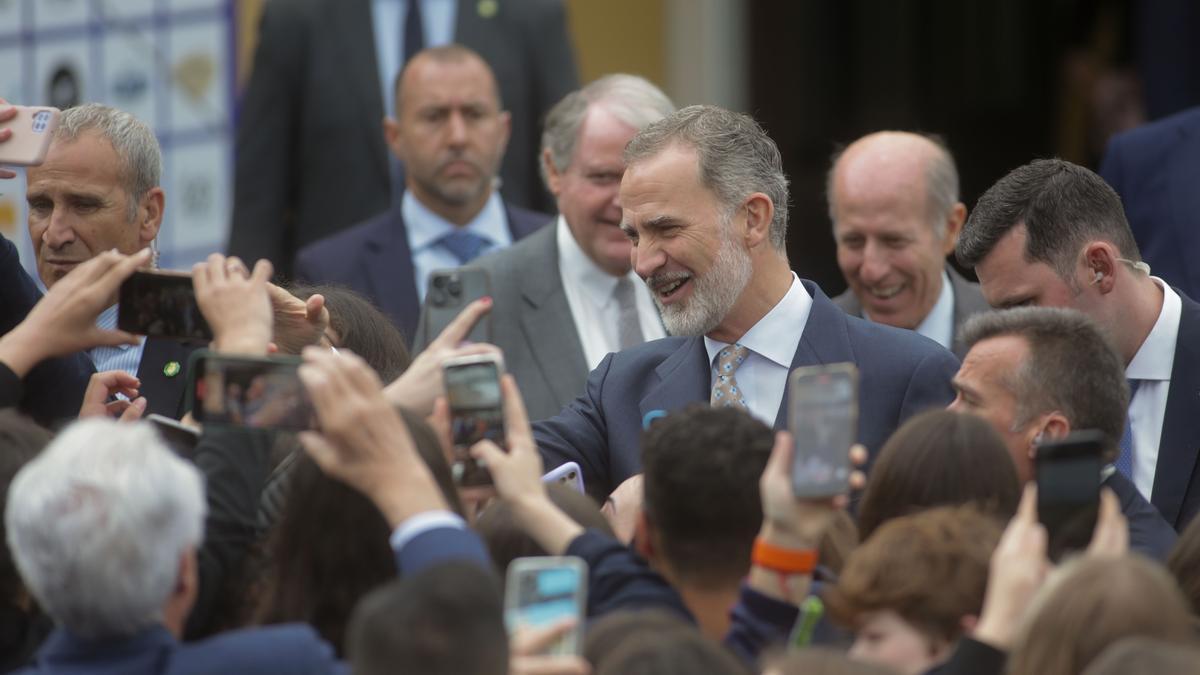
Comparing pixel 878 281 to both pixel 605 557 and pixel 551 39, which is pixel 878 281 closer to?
pixel 551 39

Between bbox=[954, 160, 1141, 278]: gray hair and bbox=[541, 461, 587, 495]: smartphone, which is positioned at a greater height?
bbox=[954, 160, 1141, 278]: gray hair

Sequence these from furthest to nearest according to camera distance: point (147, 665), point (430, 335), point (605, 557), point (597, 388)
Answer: point (597, 388)
point (430, 335)
point (605, 557)
point (147, 665)

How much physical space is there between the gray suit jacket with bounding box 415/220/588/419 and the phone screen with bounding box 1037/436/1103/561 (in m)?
2.73

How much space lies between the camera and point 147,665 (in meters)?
3.03

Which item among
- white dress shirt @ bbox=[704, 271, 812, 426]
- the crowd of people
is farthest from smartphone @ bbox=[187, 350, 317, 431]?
white dress shirt @ bbox=[704, 271, 812, 426]

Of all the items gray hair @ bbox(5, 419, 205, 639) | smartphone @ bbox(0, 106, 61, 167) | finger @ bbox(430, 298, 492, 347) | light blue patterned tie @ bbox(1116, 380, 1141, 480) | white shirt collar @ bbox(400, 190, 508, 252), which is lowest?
light blue patterned tie @ bbox(1116, 380, 1141, 480)

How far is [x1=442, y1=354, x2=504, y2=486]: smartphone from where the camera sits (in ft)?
11.8

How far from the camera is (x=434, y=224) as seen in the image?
7180mm

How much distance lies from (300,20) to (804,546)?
16.1ft

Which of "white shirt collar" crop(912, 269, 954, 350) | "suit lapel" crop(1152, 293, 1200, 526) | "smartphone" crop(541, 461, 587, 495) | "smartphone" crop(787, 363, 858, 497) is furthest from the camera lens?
"white shirt collar" crop(912, 269, 954, 350)

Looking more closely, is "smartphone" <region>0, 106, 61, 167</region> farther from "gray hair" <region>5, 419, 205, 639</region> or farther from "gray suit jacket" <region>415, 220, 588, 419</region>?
"gray suit jacket" <region>415, 220, 588, 419</region>

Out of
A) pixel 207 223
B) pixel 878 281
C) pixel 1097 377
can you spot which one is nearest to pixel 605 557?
pixel 1097 377

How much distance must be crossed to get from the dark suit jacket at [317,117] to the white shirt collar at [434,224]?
1.61ft

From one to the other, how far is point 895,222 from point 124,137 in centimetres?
247
